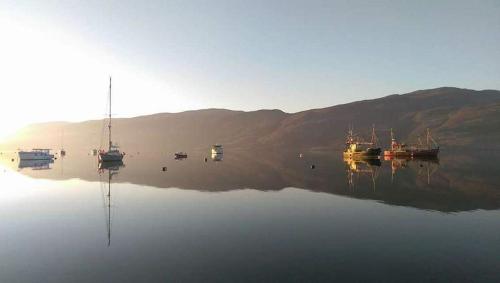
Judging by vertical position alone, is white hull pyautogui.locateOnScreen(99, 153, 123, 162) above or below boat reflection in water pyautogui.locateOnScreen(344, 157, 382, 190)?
above

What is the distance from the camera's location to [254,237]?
86.5 feet

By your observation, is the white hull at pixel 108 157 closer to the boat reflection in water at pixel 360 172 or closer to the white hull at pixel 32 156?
the white hull at pixel 32 156

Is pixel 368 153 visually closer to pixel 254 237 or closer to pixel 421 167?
pixel 421 167

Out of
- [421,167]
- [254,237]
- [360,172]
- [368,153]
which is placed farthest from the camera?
[368,153]

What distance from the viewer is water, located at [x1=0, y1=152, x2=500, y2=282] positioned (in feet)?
61.8

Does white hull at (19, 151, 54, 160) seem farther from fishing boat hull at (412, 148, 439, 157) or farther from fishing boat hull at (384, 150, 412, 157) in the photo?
fishing boat hull at (412, 148, 439, 157)

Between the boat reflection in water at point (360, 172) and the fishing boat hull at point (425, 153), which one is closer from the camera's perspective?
the boat reflection in water at point (360, 172)

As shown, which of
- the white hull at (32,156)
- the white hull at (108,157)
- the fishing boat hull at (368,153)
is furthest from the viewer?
the white hull at (32,156)

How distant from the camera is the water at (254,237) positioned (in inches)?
742

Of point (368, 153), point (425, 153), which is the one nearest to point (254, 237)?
point (368, 153)

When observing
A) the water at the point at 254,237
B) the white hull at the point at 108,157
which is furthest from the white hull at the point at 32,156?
the water at the point at 254,237

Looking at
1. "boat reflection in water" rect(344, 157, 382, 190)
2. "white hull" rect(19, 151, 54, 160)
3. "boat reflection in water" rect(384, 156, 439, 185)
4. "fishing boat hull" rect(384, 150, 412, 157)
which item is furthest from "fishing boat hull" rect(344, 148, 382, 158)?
"white hull" rect(19, 151, 54, 160)

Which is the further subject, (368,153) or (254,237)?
(368,153)

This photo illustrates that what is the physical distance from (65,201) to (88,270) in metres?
30.8
